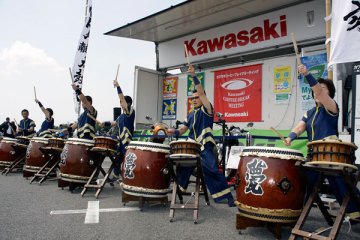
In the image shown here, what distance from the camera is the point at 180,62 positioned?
10.4 metres

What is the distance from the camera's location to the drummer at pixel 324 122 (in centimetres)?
292

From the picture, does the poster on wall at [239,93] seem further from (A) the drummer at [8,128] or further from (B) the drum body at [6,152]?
(A) the drummer at [8,128]

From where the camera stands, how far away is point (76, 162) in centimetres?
504

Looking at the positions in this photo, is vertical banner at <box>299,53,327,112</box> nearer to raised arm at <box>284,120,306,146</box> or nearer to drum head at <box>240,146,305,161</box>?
raised arm at <box>284,120,306,146</box>

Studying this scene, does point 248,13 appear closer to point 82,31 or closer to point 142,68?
point 142,68

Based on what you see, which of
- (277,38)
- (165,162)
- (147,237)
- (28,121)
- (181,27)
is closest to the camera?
(147,237)

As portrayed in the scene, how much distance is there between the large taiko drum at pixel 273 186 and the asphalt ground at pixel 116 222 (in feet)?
0.93

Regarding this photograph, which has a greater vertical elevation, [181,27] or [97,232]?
[181,27]

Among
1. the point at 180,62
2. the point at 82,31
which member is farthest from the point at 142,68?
the point at 82,31

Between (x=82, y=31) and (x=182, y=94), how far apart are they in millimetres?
3555

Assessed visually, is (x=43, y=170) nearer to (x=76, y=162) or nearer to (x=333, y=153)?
(x=76, y=162)

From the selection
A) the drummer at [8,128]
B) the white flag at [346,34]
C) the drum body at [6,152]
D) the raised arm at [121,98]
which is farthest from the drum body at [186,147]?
the drummer at [8,128]

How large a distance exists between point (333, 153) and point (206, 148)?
6.43 feet

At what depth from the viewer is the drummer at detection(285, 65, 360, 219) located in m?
2.92
